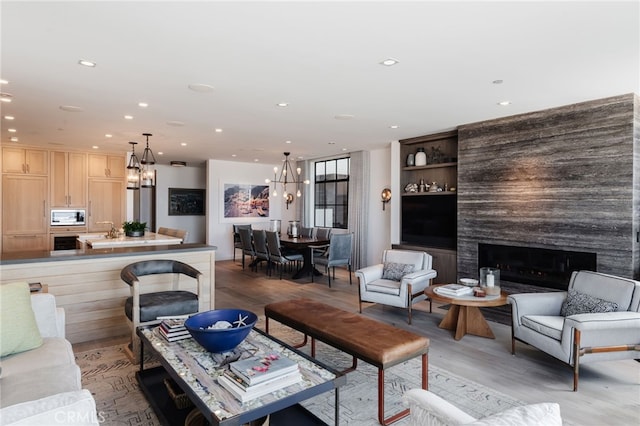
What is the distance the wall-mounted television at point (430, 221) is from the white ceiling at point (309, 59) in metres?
1.41

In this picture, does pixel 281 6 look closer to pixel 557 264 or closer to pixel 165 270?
pixel 165 270

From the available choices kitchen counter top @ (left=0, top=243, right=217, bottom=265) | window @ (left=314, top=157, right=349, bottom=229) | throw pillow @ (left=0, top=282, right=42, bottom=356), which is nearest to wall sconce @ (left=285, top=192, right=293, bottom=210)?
window @ (left=314, top=157, right=349, bottom=229)

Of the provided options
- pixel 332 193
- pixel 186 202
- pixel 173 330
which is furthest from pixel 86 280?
pixel 186 202

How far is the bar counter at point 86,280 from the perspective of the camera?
3618mm

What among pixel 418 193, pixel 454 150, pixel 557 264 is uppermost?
pixel 454 150

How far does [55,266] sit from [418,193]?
5.29 meters

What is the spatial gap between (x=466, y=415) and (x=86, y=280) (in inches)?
157

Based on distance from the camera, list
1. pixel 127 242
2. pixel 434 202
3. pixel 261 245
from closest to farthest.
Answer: pixel 127 242
pixel 434 202
pixel 261 245

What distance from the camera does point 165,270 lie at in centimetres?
393

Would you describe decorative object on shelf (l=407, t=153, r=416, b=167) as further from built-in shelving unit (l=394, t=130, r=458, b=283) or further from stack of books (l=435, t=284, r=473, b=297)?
stack of books (l=435, t=284, r=473, b=297)

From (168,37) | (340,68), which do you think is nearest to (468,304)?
(340,68)

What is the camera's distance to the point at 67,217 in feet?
25.0

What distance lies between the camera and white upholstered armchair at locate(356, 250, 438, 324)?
456 centimetres

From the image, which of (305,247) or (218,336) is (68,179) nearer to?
(305,247)
